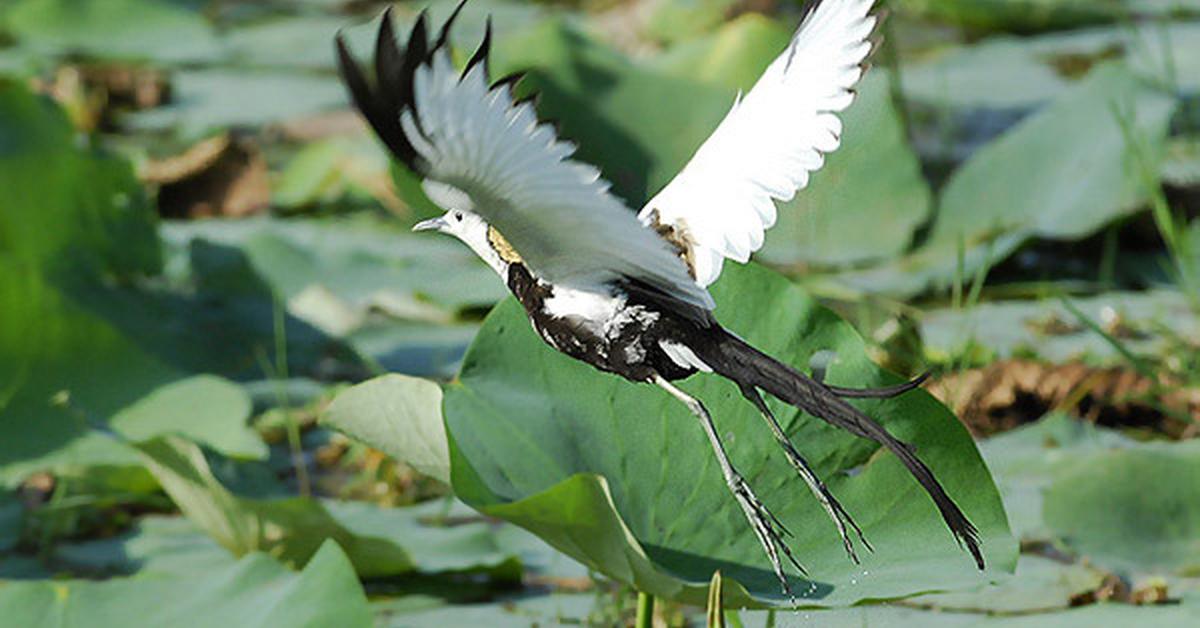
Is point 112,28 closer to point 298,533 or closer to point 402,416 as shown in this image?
point 298,533

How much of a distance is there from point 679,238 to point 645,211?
5cm

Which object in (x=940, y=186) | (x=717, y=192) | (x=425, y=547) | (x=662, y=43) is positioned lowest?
(x=425, y=547)

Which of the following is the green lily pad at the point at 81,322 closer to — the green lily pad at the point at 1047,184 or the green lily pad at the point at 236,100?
the green lily pad at the point at 1047,184

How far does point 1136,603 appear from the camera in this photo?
2.02 meters

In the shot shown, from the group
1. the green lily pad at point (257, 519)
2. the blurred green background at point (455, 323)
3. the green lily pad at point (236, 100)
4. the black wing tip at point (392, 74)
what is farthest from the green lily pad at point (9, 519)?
the green lily pad at point (236, 100)

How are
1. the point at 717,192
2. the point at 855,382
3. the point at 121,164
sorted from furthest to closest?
the point at 121,164
the point at 855,382
the point at 717,192

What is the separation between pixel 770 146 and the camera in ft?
4.90

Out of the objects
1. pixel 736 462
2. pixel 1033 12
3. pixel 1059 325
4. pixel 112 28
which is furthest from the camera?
pixel 112 28

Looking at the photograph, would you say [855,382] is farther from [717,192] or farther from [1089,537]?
[1089,537]

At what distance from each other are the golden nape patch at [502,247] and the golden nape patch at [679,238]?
10 cm

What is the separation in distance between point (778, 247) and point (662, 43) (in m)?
1.78

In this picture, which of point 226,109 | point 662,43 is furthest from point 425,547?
point 662,43

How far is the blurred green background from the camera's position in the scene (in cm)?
212

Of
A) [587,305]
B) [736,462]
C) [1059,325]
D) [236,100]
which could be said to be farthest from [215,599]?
[236,100]
